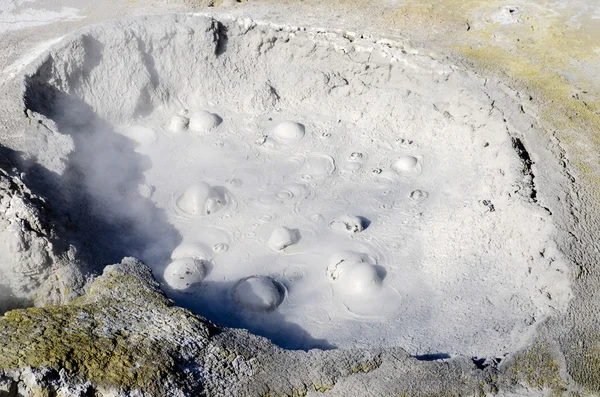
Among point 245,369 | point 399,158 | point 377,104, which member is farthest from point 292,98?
point 245,369

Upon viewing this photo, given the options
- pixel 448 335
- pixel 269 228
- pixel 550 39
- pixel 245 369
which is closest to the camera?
pixel 245 369

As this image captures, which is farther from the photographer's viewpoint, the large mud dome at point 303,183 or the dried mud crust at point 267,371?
the large mud dome at point 303,183

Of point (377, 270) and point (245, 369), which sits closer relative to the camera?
point (245, 369)

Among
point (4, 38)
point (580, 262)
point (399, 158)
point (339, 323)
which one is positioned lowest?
point (339, 323)

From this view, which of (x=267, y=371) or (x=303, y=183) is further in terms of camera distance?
(x=303, y=183)

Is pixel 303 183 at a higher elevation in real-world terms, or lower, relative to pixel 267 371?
lower

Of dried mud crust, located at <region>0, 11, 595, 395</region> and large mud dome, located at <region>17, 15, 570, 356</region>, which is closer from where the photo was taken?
dried mud crust, located at <region>0, 11, 595, 395</region>

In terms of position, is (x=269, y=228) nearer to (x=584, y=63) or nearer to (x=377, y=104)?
(x=377, y=104)

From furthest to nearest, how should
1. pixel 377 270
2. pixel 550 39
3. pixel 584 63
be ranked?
pixel 550 39 → pixel 584 63 → pixel 377 270
